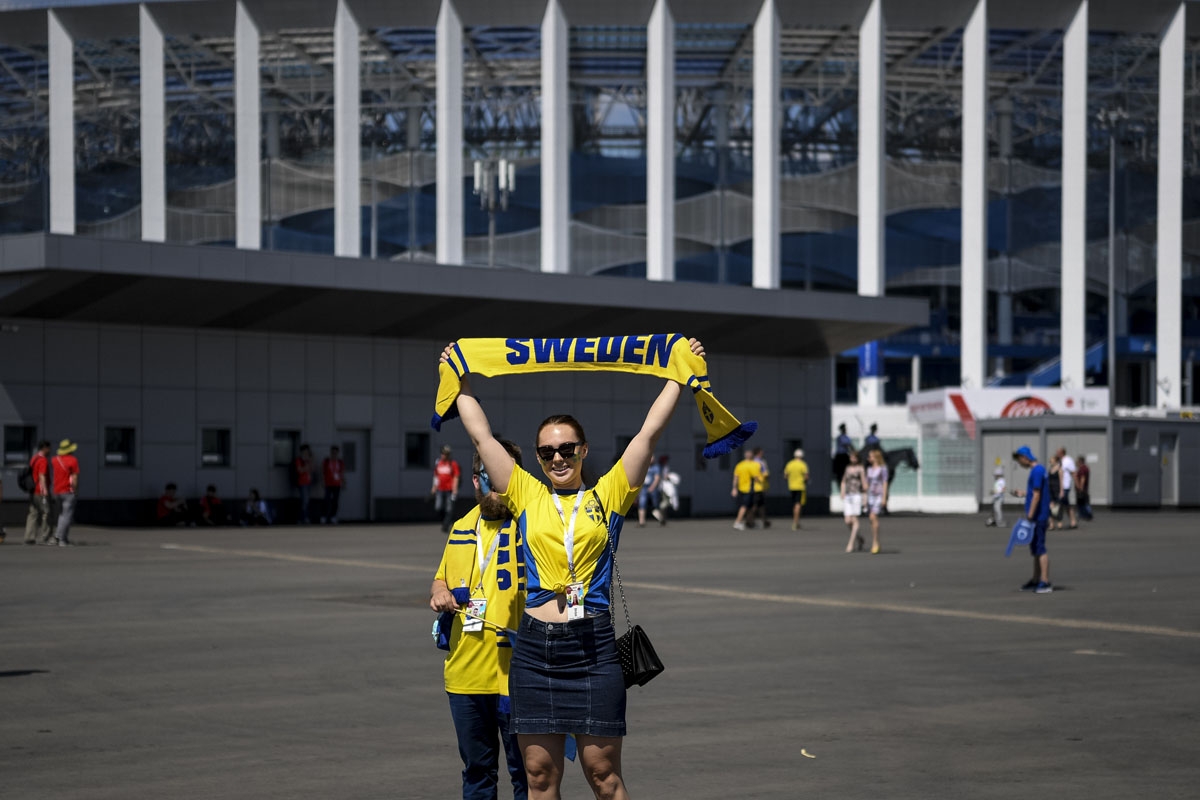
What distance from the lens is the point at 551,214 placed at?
54.3 metres

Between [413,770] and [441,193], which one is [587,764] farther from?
[441,193]

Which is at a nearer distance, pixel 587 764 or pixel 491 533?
pixel 587 764

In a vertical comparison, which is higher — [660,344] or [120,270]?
[120,270]

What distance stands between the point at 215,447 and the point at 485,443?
31542mm

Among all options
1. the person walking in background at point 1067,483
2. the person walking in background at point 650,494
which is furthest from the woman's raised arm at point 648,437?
the person walking in background at point 1067,483

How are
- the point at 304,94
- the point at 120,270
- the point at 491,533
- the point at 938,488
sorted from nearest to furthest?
the point at 491,533 → the point at 120,270 → the point at 938,488 → the point at 304,94

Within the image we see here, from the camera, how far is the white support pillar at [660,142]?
180ft

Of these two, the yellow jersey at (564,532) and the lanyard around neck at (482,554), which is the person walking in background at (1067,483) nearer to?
the lanyard around neck at (482,554)

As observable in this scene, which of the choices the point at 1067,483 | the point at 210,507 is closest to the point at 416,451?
the point at 210,507

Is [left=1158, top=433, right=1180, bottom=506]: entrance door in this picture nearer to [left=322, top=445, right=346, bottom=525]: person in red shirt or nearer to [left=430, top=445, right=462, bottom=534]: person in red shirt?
[left=430, top=445, right=462, bottom=534]: person in red shirt

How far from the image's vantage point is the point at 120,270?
3172 centimetres

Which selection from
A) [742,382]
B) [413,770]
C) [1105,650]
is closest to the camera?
[413,770]

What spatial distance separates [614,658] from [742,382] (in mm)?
39129

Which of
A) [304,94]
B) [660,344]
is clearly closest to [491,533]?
[660,344]
